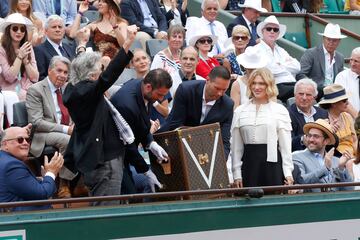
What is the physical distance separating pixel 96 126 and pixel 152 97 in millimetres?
691

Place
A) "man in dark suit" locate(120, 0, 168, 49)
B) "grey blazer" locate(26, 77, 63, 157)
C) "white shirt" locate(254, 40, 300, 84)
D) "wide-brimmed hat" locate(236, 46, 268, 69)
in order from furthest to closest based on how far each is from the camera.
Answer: "man in dark suit" locate(120, 0, 168, 49)
"white shirt" locate(254, 40, 300, 84)
"wide-brimmed hat" locate(236, 46, 268, 69)
"grey blazer" locate(26, 77, 63, 157)

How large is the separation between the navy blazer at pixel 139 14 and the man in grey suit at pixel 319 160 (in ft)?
13.1

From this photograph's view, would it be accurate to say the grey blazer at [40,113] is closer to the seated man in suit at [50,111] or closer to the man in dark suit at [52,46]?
the seated man in suit at [50,111]

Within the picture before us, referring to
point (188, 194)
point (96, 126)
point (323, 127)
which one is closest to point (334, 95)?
point (323, 127)

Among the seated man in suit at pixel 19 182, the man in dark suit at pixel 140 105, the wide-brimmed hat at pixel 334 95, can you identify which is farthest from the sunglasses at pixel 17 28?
the wide-brimmed hat at pixel 334 95

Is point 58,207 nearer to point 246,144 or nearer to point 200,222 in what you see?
point 200,222

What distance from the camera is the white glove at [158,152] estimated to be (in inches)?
421

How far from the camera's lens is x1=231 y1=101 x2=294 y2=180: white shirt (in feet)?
37.1

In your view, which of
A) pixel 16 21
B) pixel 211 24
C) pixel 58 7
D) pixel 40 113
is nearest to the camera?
pixel 40 113

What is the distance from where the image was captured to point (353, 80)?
15344 mm

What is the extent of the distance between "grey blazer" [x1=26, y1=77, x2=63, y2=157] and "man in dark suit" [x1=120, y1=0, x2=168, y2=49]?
382 cm

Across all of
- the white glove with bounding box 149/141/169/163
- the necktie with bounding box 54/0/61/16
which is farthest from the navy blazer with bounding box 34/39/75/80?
the white glove with bounding box 149/141/169/163

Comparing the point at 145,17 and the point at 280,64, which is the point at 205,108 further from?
the point at 145,17

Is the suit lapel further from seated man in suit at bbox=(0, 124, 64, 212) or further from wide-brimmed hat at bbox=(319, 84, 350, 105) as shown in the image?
wide-brimmed hat at bbox=(319, 84, 350, 105)
